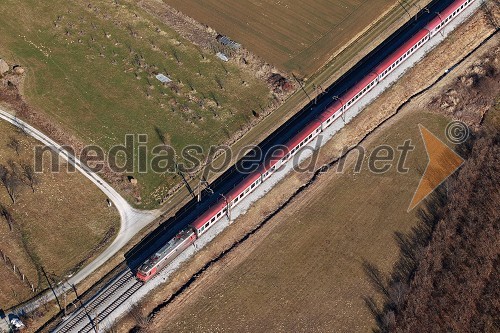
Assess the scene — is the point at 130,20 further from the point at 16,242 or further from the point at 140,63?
the point at 16,242

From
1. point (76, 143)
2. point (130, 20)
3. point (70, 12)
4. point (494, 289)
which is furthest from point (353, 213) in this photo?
point (70, 12)

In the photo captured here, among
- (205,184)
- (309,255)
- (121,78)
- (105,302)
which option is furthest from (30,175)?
(309,255)

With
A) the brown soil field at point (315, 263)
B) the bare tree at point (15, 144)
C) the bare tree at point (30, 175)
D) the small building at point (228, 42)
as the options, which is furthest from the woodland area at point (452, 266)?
the bare tree at point (15, 144)

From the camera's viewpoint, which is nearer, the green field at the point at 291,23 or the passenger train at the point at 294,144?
the passenger train at the point at 294,144

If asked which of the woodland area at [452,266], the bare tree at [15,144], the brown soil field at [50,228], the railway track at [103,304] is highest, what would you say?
the bare tree at [15,144]

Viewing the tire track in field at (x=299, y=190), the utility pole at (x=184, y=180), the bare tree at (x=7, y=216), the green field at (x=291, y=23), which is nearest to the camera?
the tire track in field at (x=299, y=190)

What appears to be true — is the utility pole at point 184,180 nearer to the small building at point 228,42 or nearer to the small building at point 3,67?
the small building at point 228,42
